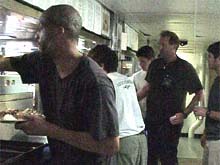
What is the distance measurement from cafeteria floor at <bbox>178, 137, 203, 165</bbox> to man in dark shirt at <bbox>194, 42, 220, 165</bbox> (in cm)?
287

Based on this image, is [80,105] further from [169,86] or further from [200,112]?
[169,86]

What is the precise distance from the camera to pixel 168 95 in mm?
3301

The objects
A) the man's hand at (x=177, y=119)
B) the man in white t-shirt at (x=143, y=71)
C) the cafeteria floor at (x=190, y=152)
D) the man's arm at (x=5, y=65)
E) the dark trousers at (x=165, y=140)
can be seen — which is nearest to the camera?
the man's arm at (x=5, y=65)

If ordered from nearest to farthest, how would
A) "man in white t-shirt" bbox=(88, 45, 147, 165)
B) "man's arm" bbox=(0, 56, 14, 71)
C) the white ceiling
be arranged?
"man's arm" bbox=(0, 56, 14, 71) → "man in white t-shirt" bbox=(88, 45, 147, 165) → the white ceiling

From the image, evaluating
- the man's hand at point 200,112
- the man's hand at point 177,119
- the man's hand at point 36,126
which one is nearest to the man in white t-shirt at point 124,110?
the man's hand at point 200,112

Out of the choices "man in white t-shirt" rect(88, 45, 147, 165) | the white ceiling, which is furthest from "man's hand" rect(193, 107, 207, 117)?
the white ceiling

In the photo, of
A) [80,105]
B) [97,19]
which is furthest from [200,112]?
[97,19]

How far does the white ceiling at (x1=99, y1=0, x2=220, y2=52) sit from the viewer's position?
4156 millimetres

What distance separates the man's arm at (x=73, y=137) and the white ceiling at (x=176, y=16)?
2.93 metres

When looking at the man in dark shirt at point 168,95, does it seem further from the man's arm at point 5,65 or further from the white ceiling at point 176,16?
the man's arm at point 5,65

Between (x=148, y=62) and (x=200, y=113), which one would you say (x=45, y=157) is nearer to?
(x=200, y=113)

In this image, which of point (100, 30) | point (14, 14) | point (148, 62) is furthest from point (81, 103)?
point (100, 30)

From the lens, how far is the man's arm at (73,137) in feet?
4.28

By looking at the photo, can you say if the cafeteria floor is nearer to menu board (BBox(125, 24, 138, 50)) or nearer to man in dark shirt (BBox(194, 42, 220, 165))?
menu board (BBox(125, 24, 138, 50))
